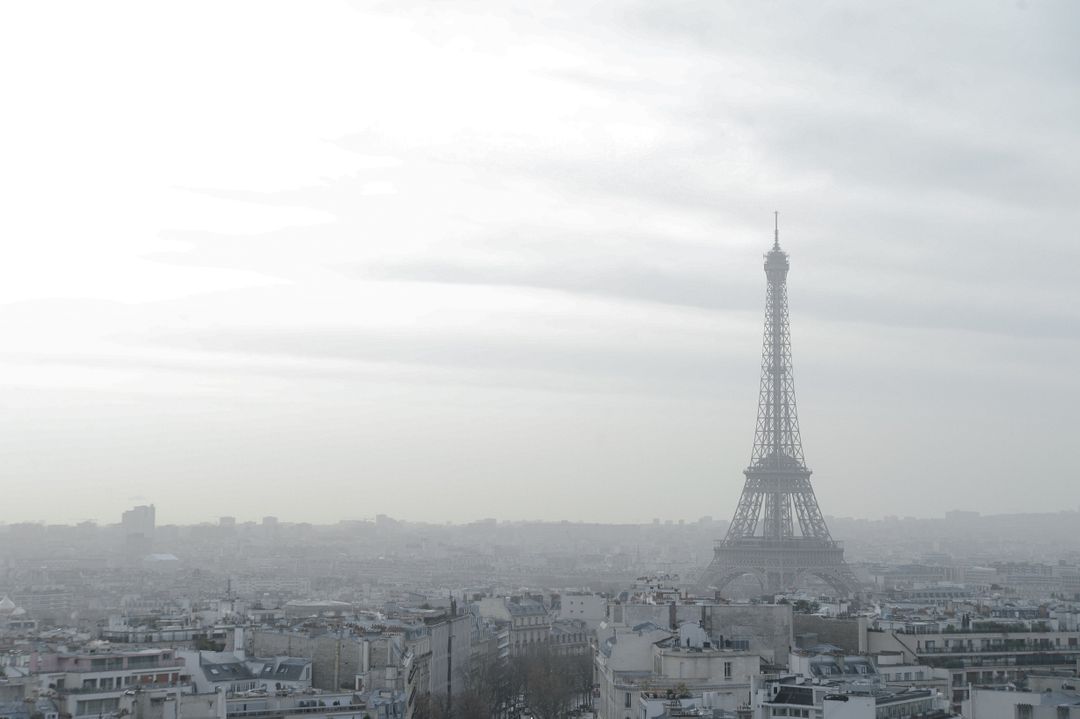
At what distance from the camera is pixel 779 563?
4496 inches

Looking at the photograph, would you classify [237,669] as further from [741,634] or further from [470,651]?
[470,651]

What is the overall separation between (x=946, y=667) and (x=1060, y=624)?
9350mm

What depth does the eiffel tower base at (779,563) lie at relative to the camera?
113m

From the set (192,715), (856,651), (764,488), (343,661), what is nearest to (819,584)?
(764,488)

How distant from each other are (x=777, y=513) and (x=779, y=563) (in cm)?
802

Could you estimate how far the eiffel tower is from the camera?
4500 inches

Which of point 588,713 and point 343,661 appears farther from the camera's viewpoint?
point 588,713

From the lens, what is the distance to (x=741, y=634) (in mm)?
53969

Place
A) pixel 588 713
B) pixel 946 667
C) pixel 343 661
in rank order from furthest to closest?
pixel 588 713
pixel 946 667
pixel 343 661

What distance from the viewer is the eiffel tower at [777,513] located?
114 meters

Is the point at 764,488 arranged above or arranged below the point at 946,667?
above

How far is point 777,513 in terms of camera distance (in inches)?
4791

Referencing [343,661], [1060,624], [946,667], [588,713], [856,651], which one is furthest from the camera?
[588,713]

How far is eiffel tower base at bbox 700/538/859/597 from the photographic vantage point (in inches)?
4464
